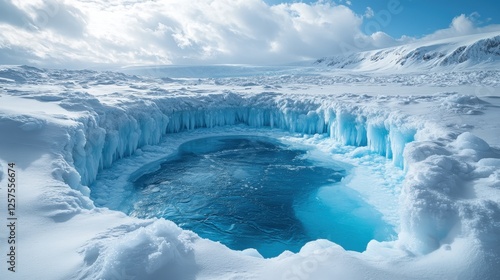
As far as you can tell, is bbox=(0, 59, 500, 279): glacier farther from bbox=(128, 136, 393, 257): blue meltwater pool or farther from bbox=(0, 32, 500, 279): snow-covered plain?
bbox=(128, 136, 393, 257): blue meltwater pool

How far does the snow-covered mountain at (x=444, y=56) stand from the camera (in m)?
48.5

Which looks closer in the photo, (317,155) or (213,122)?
(317,155)

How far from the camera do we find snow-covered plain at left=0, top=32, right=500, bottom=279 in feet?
9.48

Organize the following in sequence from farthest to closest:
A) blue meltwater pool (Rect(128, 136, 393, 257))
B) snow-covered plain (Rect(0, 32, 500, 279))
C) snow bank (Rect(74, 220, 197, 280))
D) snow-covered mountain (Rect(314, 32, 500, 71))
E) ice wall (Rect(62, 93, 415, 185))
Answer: snow-covered mountain (Rect(314, 32, 500, 71)), ice wall (Rect(62, 93, 415, 185)), blue meltwater pool (Rect(128, 136, 393, 257)), snow-covered plain (Rect(0, 32, 500, 279)), snow bank (Rect(74, 220, 197, 280))

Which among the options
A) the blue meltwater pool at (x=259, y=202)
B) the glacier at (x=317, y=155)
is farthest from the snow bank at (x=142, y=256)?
the blue meltwater pool at (x=259, y=202)

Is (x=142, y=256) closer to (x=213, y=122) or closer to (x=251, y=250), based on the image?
(x=251, y=250)

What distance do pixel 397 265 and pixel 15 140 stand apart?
717 cm

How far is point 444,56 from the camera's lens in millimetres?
54125

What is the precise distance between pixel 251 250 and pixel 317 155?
8.66m

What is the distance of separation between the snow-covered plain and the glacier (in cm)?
2

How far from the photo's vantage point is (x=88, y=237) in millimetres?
3359

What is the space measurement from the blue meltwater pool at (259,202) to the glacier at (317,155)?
0.76 metres

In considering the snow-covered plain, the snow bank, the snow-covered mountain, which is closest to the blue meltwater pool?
the snow-covered plain

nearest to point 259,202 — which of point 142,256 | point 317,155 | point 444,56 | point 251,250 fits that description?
point 251,250
